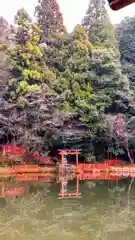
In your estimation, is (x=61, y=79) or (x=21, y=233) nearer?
(x=21, y=233)

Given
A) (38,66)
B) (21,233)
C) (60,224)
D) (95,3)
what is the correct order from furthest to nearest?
(95,3) → (38,66) → (60,224) → (21,233)

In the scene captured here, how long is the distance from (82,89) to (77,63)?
3.30 ft

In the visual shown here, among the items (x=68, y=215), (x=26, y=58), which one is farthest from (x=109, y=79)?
(x=68, y=215)

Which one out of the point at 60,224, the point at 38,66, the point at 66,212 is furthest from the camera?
the point at 38,66

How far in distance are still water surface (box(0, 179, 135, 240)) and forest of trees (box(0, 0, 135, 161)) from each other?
3.06 meters

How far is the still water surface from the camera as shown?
4695 mm

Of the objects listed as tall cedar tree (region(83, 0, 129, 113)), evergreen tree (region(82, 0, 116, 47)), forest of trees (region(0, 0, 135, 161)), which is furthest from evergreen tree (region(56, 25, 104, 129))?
evergreen tree (region(82, 0, 116, 47))

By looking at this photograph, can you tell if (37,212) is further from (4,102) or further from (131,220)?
(4,102)

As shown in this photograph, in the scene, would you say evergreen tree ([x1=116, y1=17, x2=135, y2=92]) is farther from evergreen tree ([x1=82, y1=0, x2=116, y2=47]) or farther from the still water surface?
the still water surface

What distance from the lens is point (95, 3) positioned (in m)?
13.7

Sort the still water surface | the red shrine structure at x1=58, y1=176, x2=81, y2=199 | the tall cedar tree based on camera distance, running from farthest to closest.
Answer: the tall cedar tree → the red shrine structure at x1=58, y1=176, x2=81, y2=199 → the still water surface

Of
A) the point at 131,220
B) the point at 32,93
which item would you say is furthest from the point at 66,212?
the point at 32,93

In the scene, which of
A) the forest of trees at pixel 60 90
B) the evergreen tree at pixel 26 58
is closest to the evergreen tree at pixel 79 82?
the forest of trees at pixel 60 90

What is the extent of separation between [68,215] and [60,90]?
6.52 m
